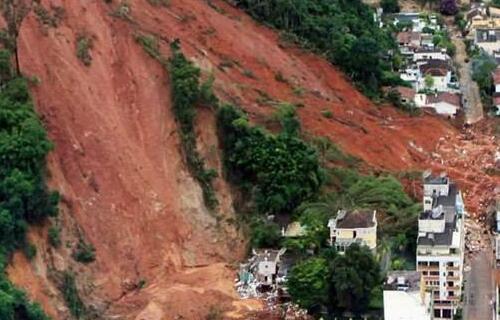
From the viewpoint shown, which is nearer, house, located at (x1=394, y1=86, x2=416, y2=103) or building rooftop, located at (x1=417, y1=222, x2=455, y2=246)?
building rooftop, located at (x1=417, y1=222, x2=455, y2=246)

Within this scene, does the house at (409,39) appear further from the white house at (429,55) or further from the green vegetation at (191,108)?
the green vegetation at (191,108)

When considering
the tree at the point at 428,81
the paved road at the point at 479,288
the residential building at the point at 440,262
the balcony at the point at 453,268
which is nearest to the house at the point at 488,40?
A: the tree at the point at 428,81

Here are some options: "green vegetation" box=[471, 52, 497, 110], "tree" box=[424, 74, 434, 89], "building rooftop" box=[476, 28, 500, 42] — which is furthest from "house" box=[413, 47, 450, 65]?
"building rooftop" box=[476, 28, 500, 42]

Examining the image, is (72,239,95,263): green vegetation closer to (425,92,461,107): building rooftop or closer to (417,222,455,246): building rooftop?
(417,222,455,246): building rooftop

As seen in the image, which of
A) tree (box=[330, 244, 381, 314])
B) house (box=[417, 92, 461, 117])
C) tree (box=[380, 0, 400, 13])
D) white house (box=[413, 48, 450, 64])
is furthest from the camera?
tree (box=[380, 0, 400, 13])

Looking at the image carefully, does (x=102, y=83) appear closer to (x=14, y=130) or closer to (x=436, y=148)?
(x=14, y=130)

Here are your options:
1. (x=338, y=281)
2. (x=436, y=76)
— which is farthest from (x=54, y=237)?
(x=436, y=76)

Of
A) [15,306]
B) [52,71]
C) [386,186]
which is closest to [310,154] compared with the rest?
[386,186]
